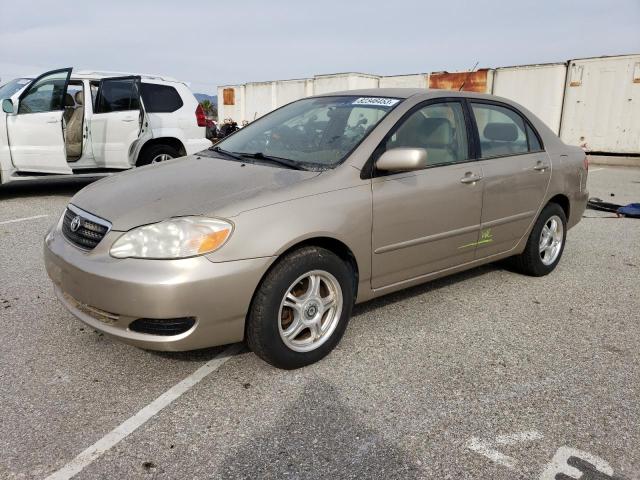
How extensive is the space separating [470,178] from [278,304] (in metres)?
1.77

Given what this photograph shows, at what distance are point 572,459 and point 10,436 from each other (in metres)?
2.41

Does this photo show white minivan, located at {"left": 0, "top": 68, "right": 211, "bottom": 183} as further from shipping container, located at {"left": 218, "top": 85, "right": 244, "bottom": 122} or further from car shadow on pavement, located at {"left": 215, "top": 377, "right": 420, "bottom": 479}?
shipping container, located at {"left": 218, "top": 85, "right": 244, "bottom": 122}

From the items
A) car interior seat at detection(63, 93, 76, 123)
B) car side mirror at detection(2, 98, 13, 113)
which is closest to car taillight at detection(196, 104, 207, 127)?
car interior seat at detection(63, 93, 76, 123)

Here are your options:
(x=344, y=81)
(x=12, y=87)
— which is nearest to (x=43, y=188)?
(x=12, y=87)

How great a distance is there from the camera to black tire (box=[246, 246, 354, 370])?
2.63 m

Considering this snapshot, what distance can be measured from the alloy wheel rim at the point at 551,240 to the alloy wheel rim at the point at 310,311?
2.36m

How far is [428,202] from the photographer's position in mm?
3365

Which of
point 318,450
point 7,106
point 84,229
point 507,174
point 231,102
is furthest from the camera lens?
point 231,102

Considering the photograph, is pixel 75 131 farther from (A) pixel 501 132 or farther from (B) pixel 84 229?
(A) pixel 501 132

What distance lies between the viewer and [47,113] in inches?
292

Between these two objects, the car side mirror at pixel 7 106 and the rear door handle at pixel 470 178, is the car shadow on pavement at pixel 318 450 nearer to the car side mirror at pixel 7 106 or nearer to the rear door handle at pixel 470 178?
the rear door handle at pixel 470 178

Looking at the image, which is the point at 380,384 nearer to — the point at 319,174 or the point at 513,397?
the point at 513,397

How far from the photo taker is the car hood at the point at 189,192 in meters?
2.62

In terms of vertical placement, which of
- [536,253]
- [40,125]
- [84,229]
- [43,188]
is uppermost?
[40,125]
